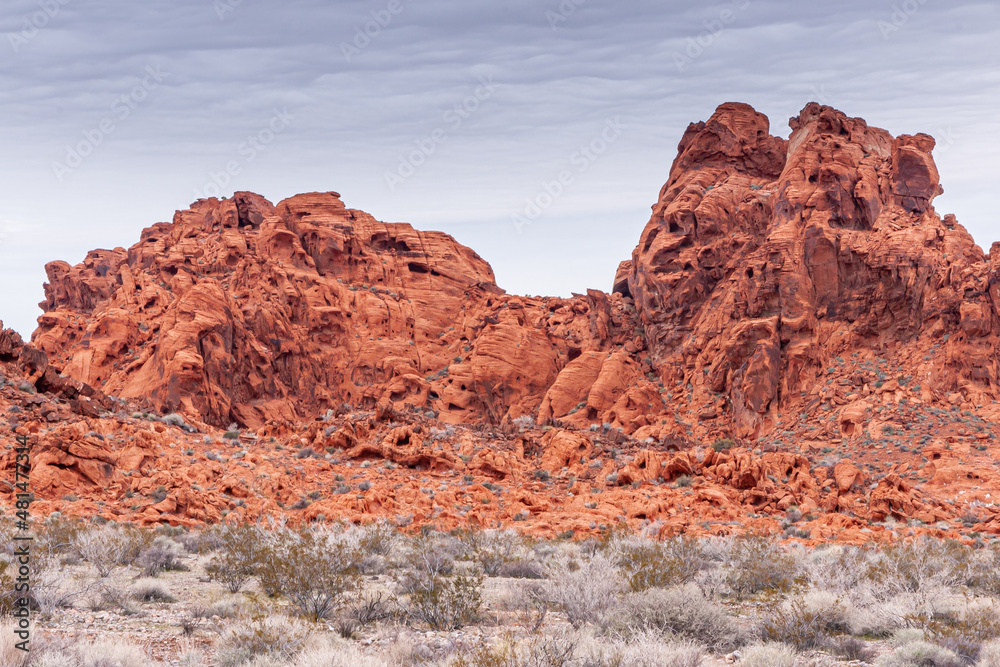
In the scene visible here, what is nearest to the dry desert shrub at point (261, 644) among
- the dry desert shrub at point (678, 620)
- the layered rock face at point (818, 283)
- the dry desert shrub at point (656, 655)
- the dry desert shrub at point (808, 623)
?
the dry desert shrub at point (656, 655)

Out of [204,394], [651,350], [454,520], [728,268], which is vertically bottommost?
[454,520]

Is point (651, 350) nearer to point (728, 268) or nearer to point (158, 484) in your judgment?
point (728, 268)

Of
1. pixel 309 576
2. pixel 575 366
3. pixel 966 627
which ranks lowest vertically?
pixel 966 627

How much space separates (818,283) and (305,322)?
35.2 m

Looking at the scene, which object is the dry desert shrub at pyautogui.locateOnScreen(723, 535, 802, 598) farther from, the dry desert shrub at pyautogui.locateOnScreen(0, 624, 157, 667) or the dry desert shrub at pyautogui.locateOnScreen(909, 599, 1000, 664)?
the dry desert shrub at pyautogui.locateOnScreen(0, 624, 157, 667)

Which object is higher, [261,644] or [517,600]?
[261,644]

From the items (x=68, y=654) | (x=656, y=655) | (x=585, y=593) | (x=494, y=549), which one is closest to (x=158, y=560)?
(x=494, y=549)

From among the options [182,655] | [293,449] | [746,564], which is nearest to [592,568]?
Answer: [746,564]

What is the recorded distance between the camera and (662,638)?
1000 centimetres

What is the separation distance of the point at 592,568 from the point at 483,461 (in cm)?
1637

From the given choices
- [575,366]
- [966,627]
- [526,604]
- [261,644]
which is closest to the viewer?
[261,644]

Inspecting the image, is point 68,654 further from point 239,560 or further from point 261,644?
point 239,560

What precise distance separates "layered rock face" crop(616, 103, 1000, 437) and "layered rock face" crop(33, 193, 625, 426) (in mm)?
6294

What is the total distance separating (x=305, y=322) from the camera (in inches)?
2291
